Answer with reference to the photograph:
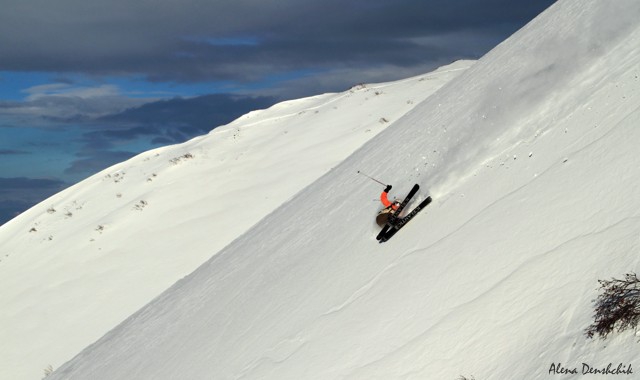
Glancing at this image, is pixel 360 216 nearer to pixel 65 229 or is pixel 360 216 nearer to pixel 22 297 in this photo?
pixel 22 297

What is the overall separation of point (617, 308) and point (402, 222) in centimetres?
303

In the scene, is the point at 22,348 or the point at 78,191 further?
the point at 78,191

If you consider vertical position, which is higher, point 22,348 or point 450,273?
point 22,348

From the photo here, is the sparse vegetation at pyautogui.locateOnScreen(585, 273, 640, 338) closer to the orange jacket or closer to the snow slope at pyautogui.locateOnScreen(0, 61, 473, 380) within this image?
the orange jacket

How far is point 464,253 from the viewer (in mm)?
4781

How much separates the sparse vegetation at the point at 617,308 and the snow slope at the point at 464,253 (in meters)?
0.06

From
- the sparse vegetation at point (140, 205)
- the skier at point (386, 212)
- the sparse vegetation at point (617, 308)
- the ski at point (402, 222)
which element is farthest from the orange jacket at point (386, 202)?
the sparse vegetation at point (140, 205)

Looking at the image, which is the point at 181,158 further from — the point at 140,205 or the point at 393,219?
the point at 393,219

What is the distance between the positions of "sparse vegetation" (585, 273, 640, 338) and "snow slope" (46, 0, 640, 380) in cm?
6

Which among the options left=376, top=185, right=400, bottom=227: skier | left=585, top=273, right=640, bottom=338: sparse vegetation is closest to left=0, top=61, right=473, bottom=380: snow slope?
left=376, top=185, right=400, bottom=227: skier

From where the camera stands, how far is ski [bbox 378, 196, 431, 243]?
20.1 ft

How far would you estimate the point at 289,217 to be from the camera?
9.31m

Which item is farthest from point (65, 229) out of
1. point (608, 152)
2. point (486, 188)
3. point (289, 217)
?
point (608, 152)

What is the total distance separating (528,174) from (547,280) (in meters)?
1.62
